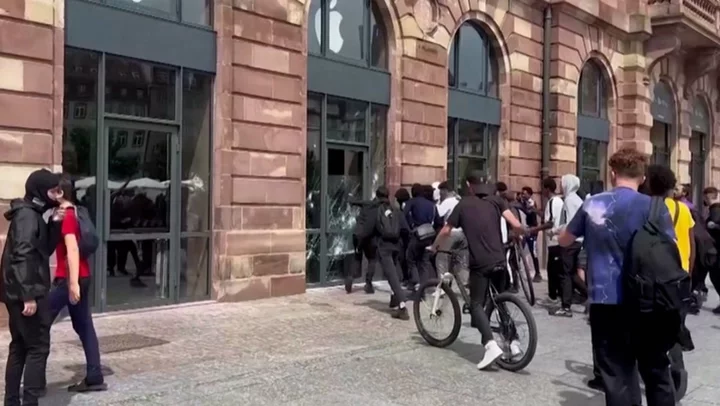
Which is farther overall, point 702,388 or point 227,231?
point 227,231

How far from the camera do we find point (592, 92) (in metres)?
19.9

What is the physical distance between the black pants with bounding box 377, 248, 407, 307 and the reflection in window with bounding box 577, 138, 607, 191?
10291mm

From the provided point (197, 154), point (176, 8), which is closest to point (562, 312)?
point (197, 154)

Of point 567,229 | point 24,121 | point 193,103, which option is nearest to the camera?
point 567,229

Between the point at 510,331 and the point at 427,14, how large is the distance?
8196mm

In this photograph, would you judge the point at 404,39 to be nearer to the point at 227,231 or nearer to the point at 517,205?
the point at 517,205

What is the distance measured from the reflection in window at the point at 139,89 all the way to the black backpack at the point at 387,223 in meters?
2.98

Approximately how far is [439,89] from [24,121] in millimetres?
7807

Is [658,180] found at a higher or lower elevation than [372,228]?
higher

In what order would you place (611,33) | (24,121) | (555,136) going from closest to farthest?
(24,121)
(555,136)
(611,33)

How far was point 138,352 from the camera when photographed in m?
7.51

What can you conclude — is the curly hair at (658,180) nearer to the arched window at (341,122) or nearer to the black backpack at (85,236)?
the black backpack at (85,236)

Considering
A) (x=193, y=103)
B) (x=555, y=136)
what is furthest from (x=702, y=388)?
(x=555, y=136)

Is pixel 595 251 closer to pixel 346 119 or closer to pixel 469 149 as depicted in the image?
pixel 346 119
